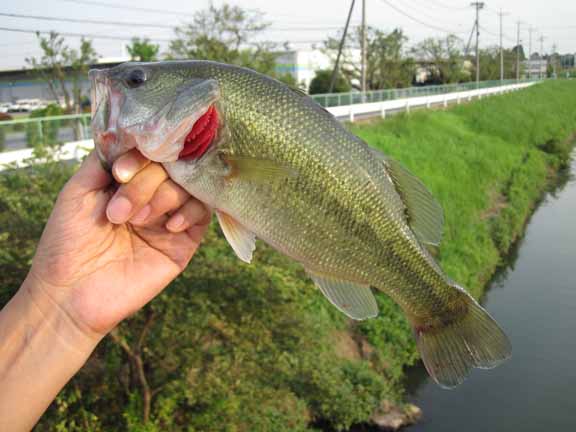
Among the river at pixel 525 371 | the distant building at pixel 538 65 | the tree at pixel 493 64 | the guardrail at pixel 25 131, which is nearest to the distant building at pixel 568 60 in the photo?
the distant building at pixel 538 65

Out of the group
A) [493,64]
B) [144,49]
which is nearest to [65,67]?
[144,49]

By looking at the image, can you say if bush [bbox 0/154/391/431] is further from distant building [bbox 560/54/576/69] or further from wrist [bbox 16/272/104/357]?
distant building [bbox 560/54/576/69]

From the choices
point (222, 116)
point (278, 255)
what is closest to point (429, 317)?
point (222, 116)

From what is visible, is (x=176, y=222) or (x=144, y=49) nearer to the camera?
(x=176, y=222)

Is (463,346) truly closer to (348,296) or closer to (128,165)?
(348,296)

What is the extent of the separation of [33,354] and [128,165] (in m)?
0.89

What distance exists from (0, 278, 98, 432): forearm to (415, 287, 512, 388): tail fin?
157 centimetres

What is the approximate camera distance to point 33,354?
7.74 ft

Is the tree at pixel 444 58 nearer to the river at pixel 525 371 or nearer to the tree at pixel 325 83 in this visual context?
the tree at pixel 325 83

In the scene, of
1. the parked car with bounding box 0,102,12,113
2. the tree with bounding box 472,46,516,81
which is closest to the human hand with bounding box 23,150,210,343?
the parked car with bounding box 0,102,12,113

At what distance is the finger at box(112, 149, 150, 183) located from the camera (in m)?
2.28

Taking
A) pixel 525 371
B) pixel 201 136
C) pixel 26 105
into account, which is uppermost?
pixel 201 136

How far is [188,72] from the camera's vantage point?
7.87ft

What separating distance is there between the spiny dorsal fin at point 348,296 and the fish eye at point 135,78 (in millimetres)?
1151
